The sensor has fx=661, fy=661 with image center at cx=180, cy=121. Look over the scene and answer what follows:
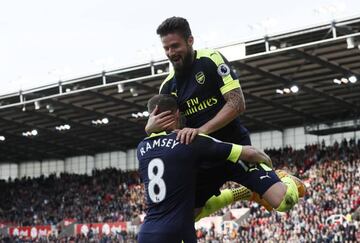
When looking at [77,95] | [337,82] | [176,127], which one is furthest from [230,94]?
[77,95]

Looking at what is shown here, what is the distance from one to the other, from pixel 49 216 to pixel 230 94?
45.2 metres

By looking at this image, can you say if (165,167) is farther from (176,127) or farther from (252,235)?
(252,235)

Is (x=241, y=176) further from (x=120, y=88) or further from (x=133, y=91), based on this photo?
(x=133, y=91)

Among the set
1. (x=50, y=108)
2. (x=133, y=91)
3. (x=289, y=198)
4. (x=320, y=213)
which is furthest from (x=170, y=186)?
(x=50, y=108)

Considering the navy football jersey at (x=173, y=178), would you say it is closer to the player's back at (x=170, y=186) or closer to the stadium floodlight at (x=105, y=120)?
the player's back at (x=170, y=186)

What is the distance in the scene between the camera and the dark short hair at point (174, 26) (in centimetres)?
574

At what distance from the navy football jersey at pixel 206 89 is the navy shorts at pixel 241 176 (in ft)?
1.21

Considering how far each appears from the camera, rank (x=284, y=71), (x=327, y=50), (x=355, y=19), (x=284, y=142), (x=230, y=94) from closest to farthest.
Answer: (x=230, y=94) → (x=355, y=19) → (x=327, y=50) → (x=284, y=71) → (x=284, y=142)

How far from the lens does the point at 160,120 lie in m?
5.56

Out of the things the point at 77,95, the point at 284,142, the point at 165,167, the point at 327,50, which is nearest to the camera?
the point at 165,167

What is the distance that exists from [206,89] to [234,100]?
1.01 ft

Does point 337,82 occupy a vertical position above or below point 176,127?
above

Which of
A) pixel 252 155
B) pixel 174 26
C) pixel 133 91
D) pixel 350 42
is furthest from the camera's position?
pixel 133 91

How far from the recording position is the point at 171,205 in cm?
552
